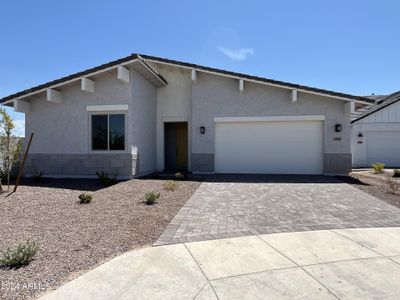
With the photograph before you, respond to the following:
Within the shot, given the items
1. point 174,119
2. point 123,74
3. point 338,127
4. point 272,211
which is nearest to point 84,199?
point 272,211

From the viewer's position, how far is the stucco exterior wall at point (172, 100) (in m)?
14.3

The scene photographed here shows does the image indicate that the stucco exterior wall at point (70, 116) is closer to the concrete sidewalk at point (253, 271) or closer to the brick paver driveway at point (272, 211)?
the brick paver driveway at point (272, 211)

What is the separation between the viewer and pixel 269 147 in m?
13.3

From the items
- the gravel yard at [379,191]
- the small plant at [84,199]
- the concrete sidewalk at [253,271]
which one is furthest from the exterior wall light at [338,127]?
the small plant at [84,199]

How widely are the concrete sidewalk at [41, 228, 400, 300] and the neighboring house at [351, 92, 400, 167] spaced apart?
15.7 meters

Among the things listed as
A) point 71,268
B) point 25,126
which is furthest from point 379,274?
point 25,126

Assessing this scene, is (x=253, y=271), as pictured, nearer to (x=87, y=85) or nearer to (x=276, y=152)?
(x=276, y=152)

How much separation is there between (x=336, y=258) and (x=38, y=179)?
10958 millimetres

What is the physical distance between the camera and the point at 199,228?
5410 mm

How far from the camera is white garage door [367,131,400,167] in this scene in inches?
725

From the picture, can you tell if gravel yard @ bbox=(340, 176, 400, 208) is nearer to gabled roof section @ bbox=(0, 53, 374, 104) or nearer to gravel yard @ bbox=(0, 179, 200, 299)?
gabled roof section @ bbox=(0, 53, 374, 104)

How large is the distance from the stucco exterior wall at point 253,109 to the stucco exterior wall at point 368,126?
23.2 feet

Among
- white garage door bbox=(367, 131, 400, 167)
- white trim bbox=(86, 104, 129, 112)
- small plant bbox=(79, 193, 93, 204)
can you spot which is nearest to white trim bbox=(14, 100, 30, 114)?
white trim bbox=(86, 104, 129, 112)

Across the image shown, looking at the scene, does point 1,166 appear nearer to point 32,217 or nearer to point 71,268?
point 32,217
